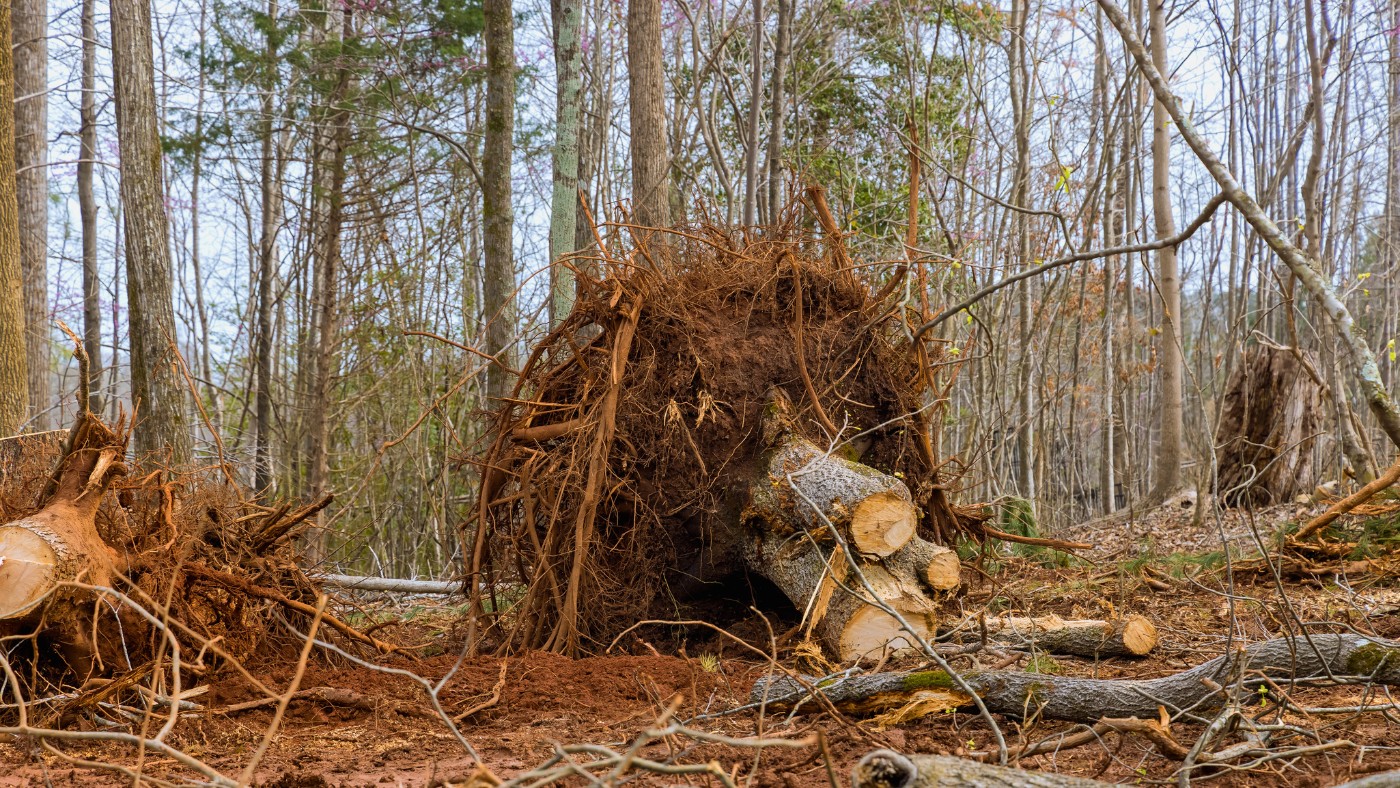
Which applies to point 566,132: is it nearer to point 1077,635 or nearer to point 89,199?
point 1077,635

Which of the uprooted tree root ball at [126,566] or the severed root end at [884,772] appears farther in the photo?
the uprooted tree root ball at [126,566]

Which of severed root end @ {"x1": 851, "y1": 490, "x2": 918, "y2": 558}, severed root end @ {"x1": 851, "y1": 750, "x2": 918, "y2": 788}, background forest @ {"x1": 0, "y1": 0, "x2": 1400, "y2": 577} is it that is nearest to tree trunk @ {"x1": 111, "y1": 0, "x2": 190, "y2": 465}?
background forest @ {"x1": 0, "y1": 0, "x2": 1400, "y2": 577}

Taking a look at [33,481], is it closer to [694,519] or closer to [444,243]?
[694,519]

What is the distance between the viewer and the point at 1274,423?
8.23m

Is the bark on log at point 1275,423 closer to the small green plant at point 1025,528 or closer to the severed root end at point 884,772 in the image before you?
the small green plant at point 1025,528

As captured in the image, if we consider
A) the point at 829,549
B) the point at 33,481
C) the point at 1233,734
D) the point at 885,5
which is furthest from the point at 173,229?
the point at 1233,734

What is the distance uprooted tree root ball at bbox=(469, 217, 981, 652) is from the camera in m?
4.55

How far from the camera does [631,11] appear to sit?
727 centimetres

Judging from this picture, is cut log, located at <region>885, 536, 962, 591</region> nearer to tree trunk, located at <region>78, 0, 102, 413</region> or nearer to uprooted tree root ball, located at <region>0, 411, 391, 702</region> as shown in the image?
uprooted tree root ball, located at <region>0, 411, 391, 702</region>

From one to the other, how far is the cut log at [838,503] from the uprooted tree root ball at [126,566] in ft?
6.01

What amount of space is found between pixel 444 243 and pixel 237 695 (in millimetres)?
10240

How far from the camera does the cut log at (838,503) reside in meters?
4.15

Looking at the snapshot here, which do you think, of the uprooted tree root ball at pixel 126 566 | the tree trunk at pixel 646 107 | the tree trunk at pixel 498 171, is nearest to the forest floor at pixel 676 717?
the uprooted tree root ball at pixel 126 566

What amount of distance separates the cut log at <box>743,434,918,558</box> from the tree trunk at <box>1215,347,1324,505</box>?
5227 millimetres
